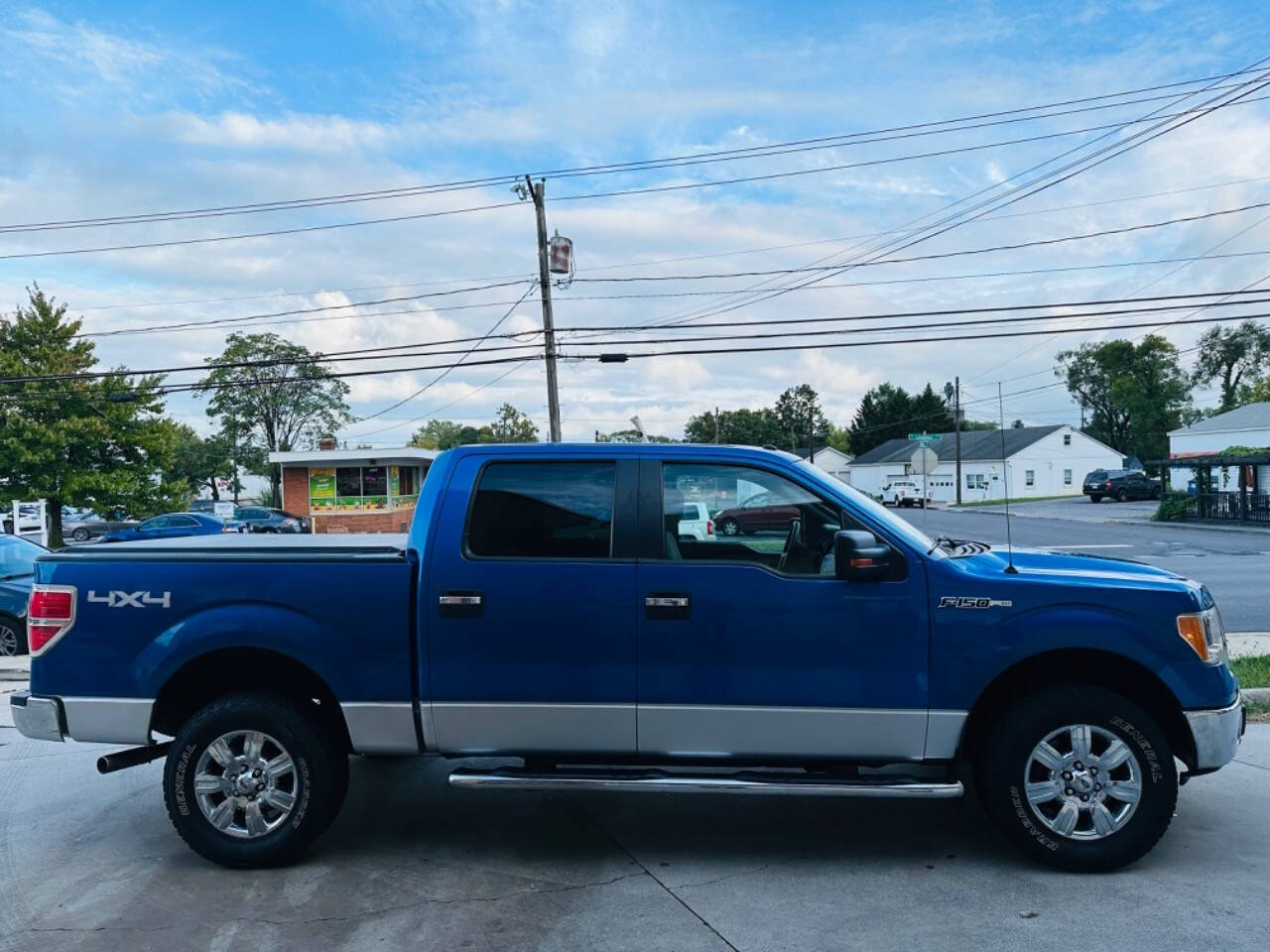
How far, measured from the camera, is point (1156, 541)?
1046 inches

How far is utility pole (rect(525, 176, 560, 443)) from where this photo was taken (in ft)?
84.2

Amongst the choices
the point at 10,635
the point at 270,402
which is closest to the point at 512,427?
the point at 270,402

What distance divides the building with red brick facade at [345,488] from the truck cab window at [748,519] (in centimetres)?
3666

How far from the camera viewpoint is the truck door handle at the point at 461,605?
14.5 feet

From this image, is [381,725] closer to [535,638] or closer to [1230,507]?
[535,638]

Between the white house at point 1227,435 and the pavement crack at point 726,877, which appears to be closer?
the pavement crack at point 726,877

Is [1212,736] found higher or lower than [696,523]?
lower

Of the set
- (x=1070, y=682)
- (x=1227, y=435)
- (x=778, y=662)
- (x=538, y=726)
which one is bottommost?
(x=538, y=726)

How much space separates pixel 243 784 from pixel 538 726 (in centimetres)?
142

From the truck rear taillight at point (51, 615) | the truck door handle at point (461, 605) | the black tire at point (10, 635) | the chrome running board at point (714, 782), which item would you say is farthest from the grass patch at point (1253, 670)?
the black tire at point (10, 635)

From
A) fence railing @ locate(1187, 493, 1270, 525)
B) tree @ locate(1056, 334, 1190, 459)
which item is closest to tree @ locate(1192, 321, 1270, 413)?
tree @ locate(1056, 334, 1190, 459)

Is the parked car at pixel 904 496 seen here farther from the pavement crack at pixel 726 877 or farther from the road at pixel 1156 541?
the pavement crack at pixel 726 877

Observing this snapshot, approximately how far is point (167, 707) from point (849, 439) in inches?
4020

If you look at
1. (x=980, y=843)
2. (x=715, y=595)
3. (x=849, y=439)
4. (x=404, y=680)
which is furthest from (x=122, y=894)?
(x=849, y=439)
